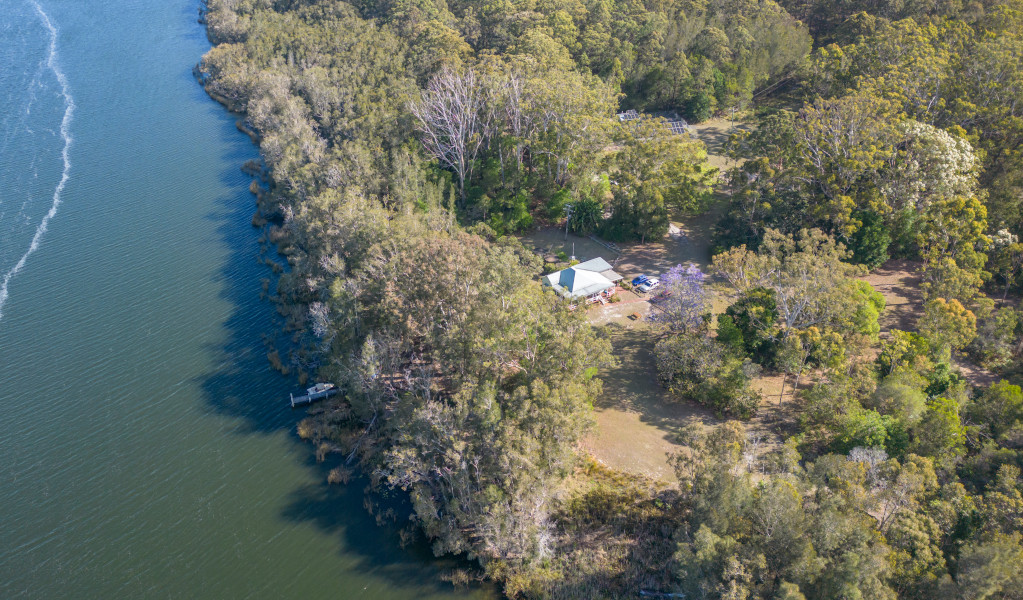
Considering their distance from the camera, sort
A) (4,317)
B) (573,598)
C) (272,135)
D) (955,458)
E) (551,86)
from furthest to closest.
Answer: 1. (272,135)
2. (551,86)
3. (4,317)
4. (955,458)
5. (573,598)

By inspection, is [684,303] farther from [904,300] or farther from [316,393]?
[316,393]

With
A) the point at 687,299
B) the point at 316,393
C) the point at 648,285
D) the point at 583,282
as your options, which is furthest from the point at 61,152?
the point at 687,299

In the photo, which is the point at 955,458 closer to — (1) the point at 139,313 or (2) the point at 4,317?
(1) the point at 139,313

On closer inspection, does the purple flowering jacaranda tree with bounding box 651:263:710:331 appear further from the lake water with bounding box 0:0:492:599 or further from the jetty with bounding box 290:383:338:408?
the jetty with bounding box 290:383:338:408

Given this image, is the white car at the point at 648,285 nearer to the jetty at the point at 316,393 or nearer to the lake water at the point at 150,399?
the jetty at the point at 316,393

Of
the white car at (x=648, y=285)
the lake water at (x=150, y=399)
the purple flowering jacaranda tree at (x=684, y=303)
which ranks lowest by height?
the lake water at (x=150, y=399)

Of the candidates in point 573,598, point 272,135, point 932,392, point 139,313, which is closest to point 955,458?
point 932,392

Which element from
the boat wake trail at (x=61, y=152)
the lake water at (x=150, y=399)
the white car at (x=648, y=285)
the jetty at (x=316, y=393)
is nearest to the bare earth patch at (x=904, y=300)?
the white car at (x=648, y=285)
